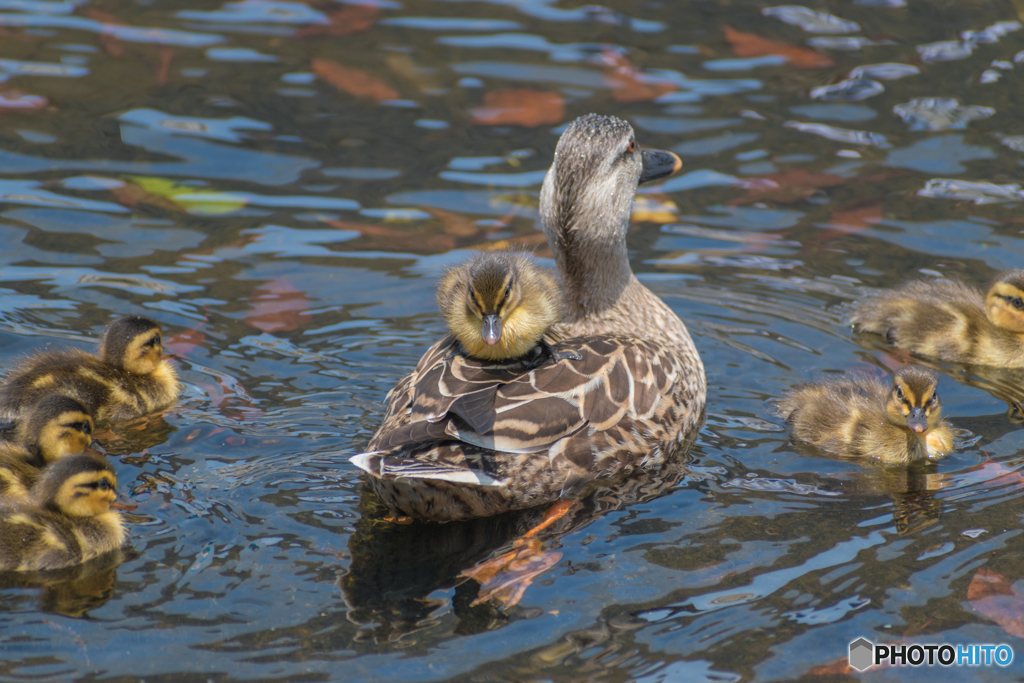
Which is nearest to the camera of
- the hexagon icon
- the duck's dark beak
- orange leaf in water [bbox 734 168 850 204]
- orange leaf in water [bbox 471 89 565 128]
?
the hexagon icon

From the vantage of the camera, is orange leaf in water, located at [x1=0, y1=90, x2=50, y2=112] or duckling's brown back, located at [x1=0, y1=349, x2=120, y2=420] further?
orange leaf in water, located at [x1=0, y1=90, x2=50, y2=112]

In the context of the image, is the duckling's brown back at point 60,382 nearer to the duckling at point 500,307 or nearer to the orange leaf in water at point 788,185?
the duckling at point 500,307

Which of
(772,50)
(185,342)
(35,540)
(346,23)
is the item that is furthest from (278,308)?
(772,50)

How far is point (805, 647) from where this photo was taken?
370 cm

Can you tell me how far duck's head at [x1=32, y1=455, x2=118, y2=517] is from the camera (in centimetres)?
410

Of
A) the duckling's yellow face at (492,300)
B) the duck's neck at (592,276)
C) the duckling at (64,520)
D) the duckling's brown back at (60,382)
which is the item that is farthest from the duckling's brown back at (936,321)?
the duckling at (64,520)

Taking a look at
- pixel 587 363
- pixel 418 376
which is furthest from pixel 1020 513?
pixel 418 376

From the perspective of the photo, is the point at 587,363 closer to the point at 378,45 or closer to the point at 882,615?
the point at 882,615

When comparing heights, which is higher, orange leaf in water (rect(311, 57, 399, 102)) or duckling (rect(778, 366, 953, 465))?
orange leaf in water (rect(311, 57, 399, 102))

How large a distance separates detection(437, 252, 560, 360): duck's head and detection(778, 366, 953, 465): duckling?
53.8 inches

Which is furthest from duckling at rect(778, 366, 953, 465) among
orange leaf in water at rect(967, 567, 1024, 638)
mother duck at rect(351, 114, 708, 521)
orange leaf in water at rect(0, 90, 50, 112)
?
orange leaf in water at rect(0, 90, 50, 112)

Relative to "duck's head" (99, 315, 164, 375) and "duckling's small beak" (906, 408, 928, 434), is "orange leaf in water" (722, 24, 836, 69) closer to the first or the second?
"duckling's small beak" (906, 408, 928, 434)

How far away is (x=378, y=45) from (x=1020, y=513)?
264 inches

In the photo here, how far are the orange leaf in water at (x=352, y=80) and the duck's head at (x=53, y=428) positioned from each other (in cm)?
478
